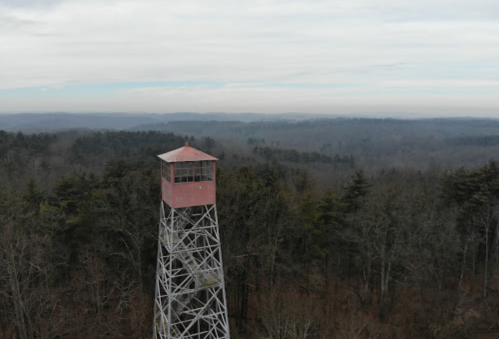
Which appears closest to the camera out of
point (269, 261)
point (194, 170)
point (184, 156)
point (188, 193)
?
point (188, 193)

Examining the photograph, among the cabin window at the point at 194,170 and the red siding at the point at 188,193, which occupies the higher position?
the cabin window at the point at 194,170

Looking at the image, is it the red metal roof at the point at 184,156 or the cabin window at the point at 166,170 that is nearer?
the red metal roof at the point at 184,156

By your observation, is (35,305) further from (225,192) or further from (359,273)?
(359,273)

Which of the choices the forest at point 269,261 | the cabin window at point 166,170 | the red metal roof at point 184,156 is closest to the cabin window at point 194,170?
the red metal roof at point 184,156

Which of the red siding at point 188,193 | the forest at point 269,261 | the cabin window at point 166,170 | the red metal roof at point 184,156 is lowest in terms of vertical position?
the forest at point 269,261

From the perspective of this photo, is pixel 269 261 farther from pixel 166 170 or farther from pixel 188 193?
pixel 166 170

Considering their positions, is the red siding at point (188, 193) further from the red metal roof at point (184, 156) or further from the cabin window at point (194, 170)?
the red metal roof at point (184, 156)

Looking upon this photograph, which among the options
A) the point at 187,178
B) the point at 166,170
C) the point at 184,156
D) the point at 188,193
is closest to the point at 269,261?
the point at 188,193
